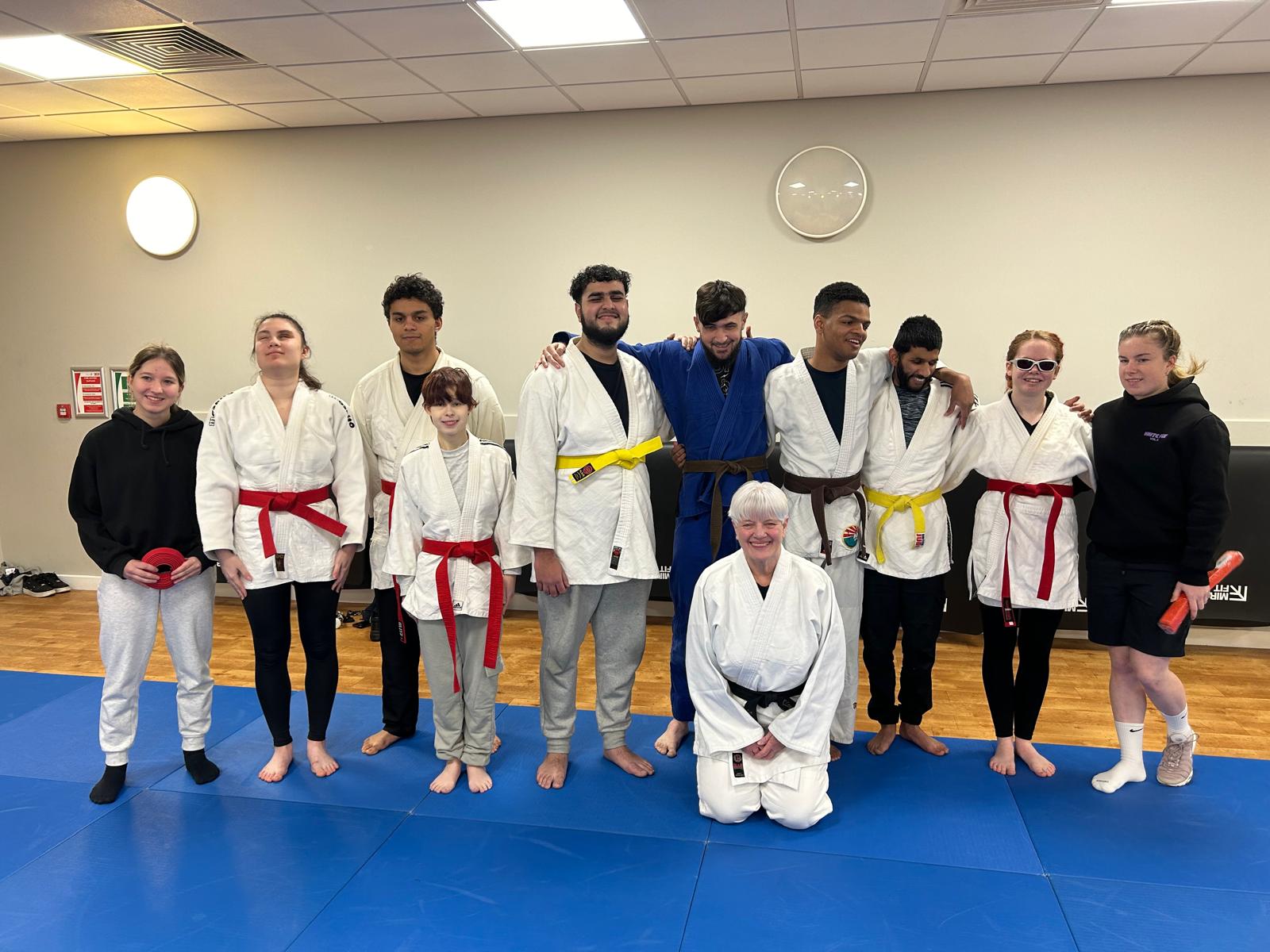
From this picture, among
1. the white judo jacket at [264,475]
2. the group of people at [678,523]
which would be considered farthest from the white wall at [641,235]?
the white judo jacket at [264,475]

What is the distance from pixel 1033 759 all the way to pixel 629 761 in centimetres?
127

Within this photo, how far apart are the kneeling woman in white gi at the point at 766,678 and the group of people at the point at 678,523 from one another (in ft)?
0.04

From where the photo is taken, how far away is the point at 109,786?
2.50m

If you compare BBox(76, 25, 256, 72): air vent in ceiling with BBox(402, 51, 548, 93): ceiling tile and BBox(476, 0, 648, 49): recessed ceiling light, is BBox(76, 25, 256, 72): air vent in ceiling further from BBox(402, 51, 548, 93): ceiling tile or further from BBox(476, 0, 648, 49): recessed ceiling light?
BBox(476, 0, 648, 49): recessed ceiling light

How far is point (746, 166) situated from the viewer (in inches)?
163

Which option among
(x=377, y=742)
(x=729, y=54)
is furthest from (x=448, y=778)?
(x=729, y=54)

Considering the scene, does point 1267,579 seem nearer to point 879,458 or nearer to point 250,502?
point 879,458

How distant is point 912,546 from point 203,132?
14.4 feet

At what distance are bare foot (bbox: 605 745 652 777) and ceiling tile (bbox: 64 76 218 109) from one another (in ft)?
11.6

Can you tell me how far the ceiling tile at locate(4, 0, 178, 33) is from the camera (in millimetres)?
2965

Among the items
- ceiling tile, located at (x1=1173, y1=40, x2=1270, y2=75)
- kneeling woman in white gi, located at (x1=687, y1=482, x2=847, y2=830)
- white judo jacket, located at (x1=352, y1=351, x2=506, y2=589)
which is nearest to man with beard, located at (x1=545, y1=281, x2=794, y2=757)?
kneeling woman in white gi, located at (x1=687, y1=482, x2=847, y2=830)

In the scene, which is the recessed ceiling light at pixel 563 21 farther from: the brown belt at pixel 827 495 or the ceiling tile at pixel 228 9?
the brown belt at pixel 827 495

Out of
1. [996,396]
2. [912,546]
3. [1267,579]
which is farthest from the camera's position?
[996,396]

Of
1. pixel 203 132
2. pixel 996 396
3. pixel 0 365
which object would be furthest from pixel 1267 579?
pixel 0 365
